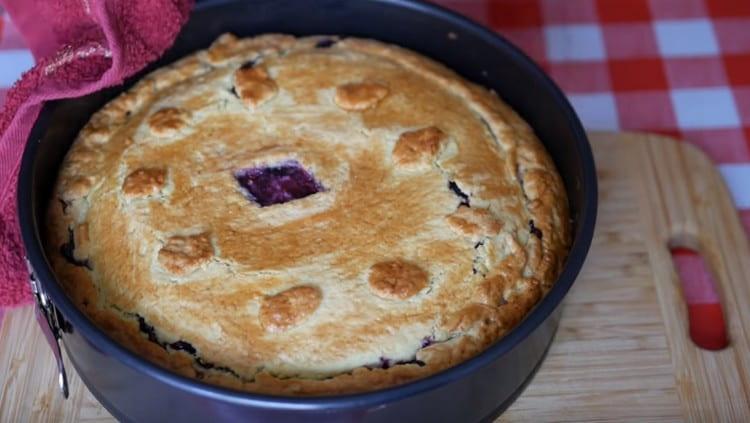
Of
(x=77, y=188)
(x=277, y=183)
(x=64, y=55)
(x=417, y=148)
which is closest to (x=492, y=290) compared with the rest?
(x=417, y=148)

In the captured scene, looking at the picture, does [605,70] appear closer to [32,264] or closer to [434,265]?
[434,265]

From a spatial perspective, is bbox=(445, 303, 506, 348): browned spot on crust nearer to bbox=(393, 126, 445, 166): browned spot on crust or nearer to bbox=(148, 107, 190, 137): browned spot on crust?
bbox=(393, 126, 445, 166): browned spot on crust

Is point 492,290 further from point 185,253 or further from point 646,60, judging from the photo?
→ point 646,60

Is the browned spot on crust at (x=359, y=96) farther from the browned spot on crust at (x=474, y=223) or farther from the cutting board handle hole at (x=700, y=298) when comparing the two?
the cutting board handle hole at (x=700, y=298)

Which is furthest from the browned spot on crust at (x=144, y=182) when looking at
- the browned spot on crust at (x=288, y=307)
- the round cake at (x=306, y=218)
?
the browned spot on crust at (x=288, y=307)

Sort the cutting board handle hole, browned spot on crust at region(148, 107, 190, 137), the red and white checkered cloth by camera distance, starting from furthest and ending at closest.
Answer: the red and white checkered cloth
the cutting board handle hole
browned spot on crust at region(148, 107, 190, 137)

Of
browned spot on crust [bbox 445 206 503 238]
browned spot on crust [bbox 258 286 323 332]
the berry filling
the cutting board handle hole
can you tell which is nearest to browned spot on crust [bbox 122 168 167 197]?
the berry filling

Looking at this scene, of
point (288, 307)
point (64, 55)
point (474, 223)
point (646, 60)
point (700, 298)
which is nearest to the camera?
point (288, 307)

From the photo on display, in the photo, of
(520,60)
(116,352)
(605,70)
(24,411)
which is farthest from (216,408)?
(605,70)
